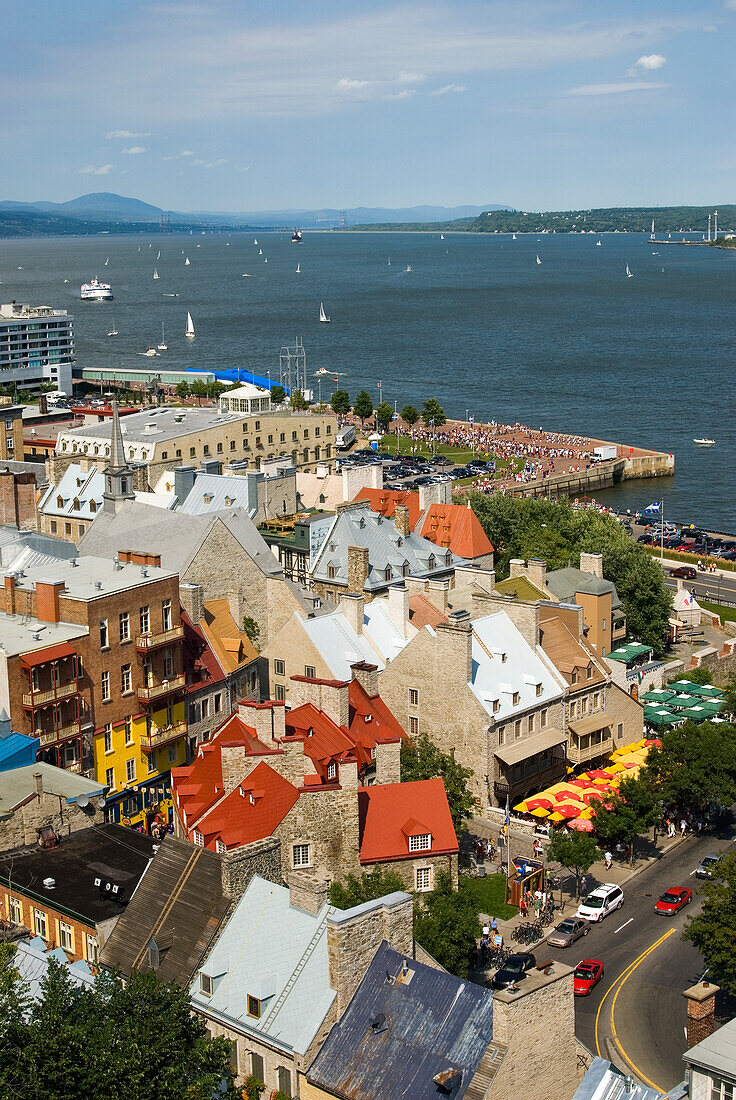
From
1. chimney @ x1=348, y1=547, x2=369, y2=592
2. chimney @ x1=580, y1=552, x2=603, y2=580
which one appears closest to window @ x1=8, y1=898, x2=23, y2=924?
chimney @ x1=348, y1=547, x2=369, y2=592

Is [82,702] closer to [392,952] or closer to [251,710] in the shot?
[251,710]

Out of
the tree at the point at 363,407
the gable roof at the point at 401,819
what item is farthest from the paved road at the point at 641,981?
the tree at the point at 363,407

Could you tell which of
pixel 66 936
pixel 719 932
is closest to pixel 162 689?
pixel 66 936

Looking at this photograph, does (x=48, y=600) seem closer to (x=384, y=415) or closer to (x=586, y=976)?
(x=586, y=976)

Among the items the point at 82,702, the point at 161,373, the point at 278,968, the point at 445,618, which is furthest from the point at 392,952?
the point at 161,373

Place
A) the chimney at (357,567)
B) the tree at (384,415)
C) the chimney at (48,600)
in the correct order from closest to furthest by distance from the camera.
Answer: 1. the chimney at (48,600)
2. the chimney at (357,567)
3. the tree at (384,415)

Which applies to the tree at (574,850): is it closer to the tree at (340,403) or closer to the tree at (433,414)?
the tree at (433,414)
